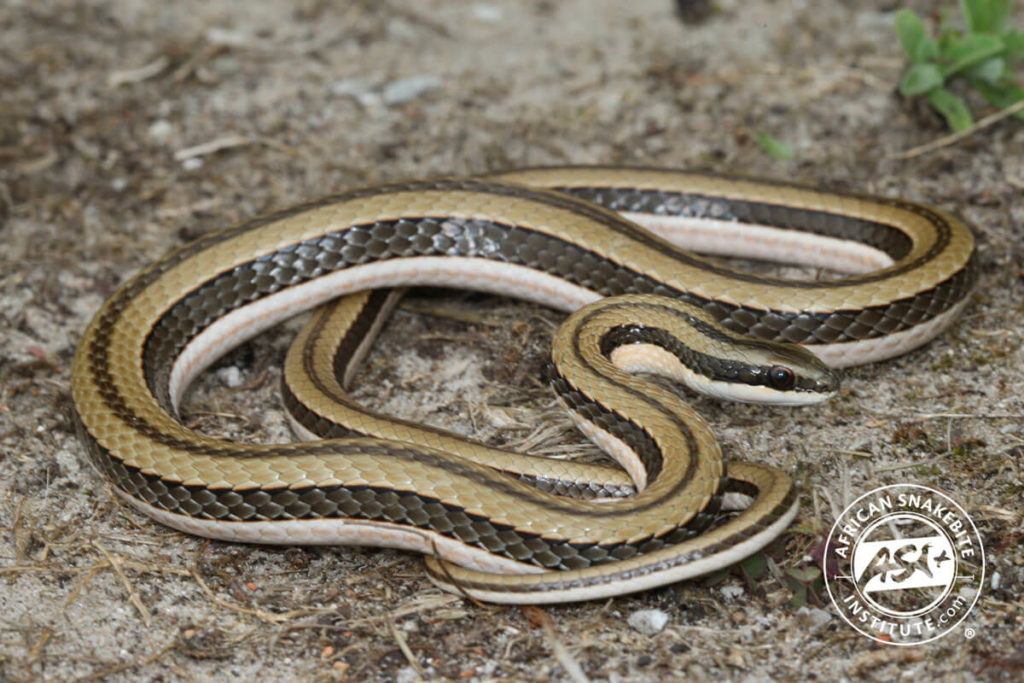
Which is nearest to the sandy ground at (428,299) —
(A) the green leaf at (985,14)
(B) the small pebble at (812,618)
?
(B) the small pebble at (812,618)

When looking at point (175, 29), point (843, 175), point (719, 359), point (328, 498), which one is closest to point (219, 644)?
point (328, 498)

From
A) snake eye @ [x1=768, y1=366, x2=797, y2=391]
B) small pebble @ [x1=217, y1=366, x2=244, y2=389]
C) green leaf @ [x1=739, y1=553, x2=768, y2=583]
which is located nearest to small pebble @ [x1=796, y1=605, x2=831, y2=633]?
green leaf @ [x1=739, y1=553, x2=768, y2=583]

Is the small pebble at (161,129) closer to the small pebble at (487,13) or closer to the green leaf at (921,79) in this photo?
the small pebble at (487,13)

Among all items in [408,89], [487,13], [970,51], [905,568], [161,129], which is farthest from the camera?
[487,13]

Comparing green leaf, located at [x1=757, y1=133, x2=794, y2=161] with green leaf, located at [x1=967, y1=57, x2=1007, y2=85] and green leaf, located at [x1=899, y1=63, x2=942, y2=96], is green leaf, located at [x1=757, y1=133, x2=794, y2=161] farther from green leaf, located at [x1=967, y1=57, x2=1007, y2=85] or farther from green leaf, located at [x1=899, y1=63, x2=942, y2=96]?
green leaf, located at [x1=967, y1=57, x2=1007, y2=85]

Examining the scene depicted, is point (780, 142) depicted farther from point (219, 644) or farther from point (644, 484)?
point (219, 644)

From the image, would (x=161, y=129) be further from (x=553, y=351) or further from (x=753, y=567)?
(x=753, y=567)

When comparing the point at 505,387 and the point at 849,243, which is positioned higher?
the point at 849,243

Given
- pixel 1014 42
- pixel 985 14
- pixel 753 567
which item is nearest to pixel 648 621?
pixel 753 567
